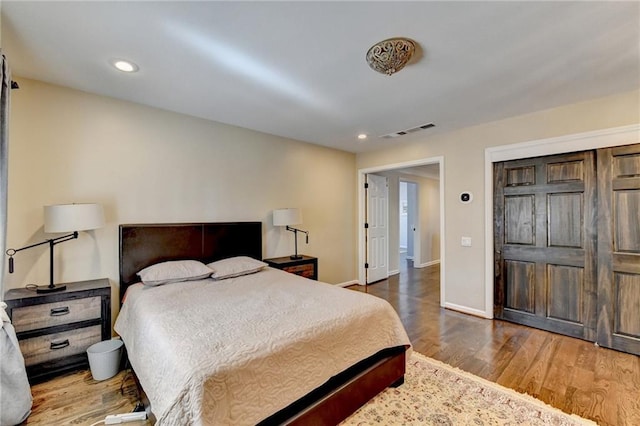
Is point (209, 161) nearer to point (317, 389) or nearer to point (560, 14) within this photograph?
point (317, 389)

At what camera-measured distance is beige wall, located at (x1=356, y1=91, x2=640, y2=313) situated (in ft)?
9.98

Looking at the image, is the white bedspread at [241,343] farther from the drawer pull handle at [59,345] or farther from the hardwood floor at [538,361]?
the hardwood floor at [538,361]

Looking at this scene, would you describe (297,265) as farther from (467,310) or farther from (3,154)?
(3,154)

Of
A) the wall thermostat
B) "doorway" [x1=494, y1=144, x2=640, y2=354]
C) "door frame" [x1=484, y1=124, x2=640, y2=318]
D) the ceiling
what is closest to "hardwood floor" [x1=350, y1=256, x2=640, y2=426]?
"doorway" [x1=494, y1=144, x2=640, y2=354]

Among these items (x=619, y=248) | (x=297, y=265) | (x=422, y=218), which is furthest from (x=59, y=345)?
(x=422, y=218)

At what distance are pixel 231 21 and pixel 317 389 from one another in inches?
89.3

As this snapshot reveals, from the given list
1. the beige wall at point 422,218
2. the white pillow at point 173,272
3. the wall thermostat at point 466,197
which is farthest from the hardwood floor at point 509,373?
the beige wall at point 422,218

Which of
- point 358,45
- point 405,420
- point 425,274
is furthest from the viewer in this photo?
point 425,274

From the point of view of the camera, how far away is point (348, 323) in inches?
72.3

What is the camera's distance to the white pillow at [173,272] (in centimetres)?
263

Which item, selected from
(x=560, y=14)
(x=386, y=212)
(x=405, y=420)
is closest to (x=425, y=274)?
(x=386, y=212)

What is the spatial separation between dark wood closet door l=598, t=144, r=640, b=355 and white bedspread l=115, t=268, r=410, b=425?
7.67 feet

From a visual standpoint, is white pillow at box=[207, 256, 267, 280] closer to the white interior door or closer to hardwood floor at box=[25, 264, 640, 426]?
hardwood floor at box=[25, 264, 640, 426]

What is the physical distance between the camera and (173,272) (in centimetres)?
275
